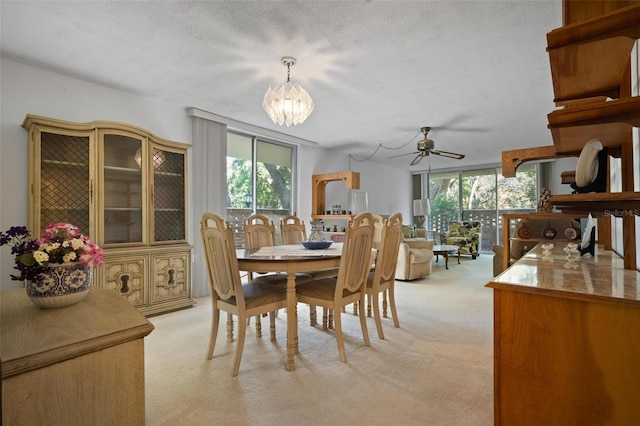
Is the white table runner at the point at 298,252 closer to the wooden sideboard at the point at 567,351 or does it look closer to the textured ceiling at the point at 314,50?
the wooden sideboard at the point at 567,351

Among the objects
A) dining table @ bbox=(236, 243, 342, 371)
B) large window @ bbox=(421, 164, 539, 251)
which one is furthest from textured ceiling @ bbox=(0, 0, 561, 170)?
large window @ bbox=(421, 164, 539, 251)

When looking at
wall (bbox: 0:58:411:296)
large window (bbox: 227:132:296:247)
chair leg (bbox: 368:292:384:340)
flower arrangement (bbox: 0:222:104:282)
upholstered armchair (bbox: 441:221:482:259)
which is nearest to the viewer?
flower arrangement (bbox: 0:222:104:282)

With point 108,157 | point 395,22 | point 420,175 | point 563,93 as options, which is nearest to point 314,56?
point 395,22

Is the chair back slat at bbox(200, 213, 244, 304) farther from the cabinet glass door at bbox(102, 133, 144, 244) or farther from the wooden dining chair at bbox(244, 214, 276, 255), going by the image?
the cabinet glass door at bbox(102, 133, 144, 244)

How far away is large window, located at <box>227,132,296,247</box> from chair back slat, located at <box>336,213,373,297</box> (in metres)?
2.78

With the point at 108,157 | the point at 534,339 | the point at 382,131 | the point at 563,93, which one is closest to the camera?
the point at 534,339

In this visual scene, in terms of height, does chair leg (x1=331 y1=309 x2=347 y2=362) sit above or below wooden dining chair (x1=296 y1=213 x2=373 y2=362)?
below

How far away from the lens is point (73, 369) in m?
0.83

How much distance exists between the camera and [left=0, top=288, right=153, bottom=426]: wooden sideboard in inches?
30.1

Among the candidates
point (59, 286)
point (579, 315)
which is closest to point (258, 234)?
point (59, 286)

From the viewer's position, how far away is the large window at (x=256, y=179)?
4.66 metres

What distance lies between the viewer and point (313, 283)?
95.7 inches

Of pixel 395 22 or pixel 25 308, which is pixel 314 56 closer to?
pixel 395 22

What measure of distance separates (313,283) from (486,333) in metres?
1.59
